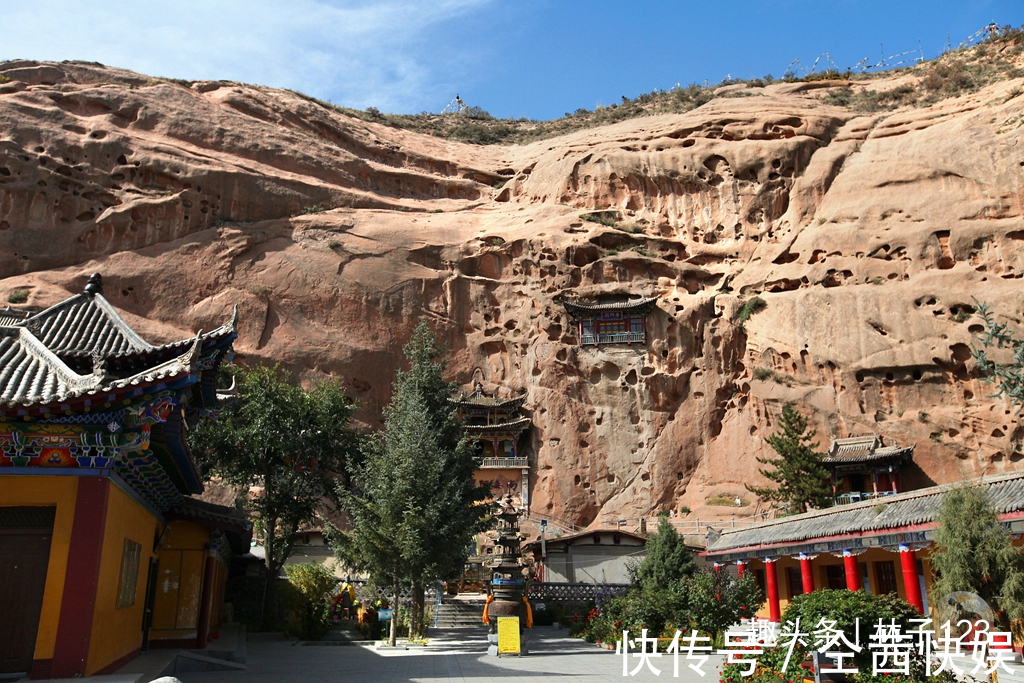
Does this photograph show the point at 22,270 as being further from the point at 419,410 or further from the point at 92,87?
the point at 419,410

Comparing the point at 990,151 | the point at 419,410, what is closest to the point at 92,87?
the point at 419,410

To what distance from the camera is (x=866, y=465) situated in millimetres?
27984

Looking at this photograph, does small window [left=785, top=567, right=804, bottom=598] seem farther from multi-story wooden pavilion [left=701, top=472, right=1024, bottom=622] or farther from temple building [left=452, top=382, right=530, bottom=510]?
temple building [left=452, top=382, right=530, bottom=510]

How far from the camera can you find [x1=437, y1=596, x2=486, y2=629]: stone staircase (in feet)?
73.2

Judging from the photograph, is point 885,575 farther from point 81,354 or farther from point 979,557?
point 81,354

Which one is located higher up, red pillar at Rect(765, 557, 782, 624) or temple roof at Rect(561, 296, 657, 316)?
temple roof at Rect(561, 296, 657, 316)

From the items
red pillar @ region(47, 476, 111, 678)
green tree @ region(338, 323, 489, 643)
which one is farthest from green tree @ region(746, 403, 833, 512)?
red pillar @ region(47, 476, 111, 678)

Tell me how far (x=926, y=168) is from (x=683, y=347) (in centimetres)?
1367

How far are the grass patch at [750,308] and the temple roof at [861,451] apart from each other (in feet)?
22.9

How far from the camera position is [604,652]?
1473 centimetres

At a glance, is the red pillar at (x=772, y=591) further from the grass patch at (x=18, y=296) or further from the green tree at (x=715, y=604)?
the grass patch at (x=18, y=296)

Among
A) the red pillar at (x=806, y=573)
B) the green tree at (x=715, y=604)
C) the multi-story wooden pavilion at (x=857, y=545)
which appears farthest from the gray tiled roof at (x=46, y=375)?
the red pillar at (x=806, y=573)

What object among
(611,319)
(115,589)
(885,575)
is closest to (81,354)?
(115,589)

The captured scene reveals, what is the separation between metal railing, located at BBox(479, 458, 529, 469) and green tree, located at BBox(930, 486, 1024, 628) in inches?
855
